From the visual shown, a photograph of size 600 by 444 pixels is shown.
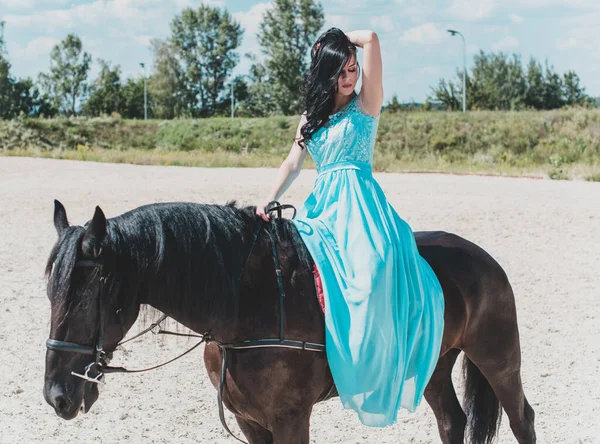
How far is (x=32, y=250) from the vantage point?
10.2 metres

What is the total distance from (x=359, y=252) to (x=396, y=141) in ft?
103

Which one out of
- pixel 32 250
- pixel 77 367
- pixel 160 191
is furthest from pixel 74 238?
pixel 160 191

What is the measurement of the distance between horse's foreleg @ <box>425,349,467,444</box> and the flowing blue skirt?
77 centimetres

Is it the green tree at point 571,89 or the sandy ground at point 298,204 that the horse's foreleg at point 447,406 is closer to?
the sandy ground at point 298,204

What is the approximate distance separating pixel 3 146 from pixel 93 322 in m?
29.8

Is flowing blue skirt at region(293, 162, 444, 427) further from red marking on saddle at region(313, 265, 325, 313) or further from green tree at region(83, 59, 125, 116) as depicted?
green tree at region(83, 59, 125, 116)

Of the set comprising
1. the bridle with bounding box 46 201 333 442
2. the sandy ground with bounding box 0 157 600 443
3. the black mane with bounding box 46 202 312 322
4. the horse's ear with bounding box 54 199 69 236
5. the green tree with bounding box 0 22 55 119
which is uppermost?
the green tree with bounding box 0 22 55 119

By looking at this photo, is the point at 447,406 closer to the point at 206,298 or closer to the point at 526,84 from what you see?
the point at 206,298

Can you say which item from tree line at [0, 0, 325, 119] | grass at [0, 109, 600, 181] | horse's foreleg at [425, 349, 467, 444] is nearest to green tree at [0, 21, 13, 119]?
tree line at [0, 0, 325, 119]

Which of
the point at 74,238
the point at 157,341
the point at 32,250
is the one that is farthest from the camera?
the point at 32,250

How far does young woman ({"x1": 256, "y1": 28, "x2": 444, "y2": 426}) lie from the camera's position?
293 centimetres

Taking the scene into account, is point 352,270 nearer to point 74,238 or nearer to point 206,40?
point 74,238

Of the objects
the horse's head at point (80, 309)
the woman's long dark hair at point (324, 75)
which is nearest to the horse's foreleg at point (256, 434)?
the horse's head at point (80, 309)

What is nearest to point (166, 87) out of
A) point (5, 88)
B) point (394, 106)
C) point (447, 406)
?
point (5, 88)
